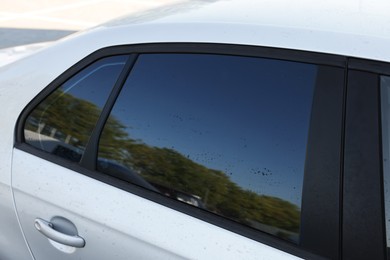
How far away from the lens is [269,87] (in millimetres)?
1455

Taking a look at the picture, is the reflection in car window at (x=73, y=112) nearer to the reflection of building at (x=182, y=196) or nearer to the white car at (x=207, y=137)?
the white car at (x=207, y=137)

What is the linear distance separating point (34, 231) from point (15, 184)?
0.18 m

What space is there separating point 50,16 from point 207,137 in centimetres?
858

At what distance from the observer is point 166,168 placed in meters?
1.60

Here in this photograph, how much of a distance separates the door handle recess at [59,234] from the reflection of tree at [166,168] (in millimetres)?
261

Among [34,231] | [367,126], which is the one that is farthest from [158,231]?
[367,126]

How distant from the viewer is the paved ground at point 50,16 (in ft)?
26.7

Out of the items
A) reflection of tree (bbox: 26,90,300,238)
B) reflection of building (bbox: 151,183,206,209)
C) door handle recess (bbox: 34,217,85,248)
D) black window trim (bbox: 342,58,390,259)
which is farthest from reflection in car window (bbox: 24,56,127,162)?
black window trim (bbox: 342,58,390,259)

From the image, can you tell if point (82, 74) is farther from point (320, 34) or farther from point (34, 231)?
point (320, 34)

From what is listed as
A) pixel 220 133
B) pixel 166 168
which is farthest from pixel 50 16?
pixel 220 133

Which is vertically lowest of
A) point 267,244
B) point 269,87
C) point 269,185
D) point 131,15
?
point 267,244

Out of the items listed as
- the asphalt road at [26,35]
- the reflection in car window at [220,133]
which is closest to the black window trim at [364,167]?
the reflection in car window at [220,133]

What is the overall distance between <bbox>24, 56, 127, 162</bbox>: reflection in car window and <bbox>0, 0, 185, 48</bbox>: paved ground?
20.2 ft

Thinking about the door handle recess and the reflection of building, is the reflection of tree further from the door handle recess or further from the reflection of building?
the door handle recess
